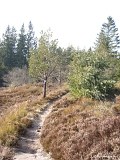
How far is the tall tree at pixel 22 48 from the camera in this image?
201 feet

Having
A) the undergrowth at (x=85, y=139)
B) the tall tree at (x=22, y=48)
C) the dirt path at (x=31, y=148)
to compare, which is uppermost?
the tall tree at (x=22, y=48)

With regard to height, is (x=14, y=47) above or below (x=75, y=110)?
above

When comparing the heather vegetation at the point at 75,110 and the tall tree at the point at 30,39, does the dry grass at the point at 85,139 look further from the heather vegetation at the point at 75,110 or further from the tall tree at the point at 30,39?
the tall tree at the point at 30,39

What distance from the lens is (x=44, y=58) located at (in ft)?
71.4

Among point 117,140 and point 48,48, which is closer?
point 117,140

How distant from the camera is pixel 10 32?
65000 mm

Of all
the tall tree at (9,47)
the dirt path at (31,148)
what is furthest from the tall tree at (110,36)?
the dirt path at (31,148)

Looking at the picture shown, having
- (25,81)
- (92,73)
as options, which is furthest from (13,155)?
(25,81)

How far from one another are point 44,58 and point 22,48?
43.6 meters

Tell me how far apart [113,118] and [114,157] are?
6.69ft

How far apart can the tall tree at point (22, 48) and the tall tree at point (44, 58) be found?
39003 mm

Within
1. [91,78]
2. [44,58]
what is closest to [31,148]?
[91,78]

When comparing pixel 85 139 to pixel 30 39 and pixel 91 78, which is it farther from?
pixel 30 39

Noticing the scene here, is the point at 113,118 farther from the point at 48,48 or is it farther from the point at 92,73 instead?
the point at 48,48
